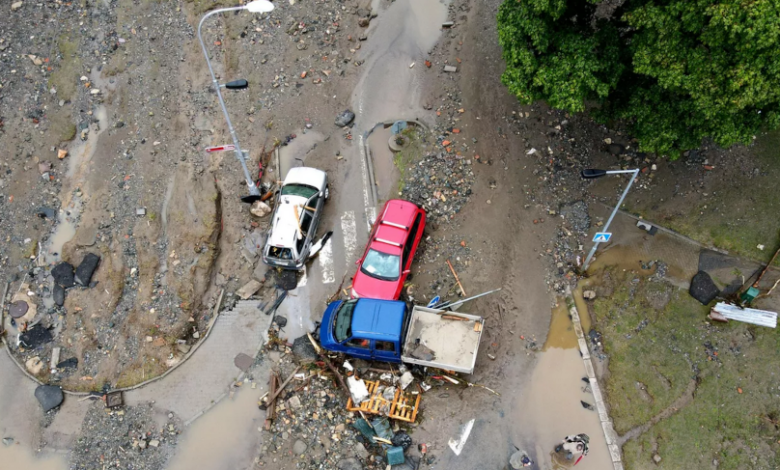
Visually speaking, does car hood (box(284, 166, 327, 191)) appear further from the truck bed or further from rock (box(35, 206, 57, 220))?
rock (box(35, 206, 57, 220))

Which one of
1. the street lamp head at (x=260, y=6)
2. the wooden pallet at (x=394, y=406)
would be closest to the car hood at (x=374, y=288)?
the wooden pallet at (x=394, y=406)

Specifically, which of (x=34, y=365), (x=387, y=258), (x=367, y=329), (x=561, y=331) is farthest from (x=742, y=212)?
(x=34, y=365)

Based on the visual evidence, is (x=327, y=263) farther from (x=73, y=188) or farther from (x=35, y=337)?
(x=73, y=188)

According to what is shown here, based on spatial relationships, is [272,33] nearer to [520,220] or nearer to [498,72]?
[498,72]

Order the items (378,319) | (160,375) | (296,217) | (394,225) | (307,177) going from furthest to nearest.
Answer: (307,177), (296,217), (394,225), (160,375), (378,319)

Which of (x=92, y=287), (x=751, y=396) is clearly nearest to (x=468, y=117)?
(x=751, y=396)

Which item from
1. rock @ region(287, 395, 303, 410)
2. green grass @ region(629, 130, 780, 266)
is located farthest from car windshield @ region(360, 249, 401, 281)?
green grass @ region(629, 130, 780, 266)

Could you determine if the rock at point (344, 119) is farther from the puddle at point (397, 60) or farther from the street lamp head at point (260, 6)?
the street lamp head at point (260, 6)
